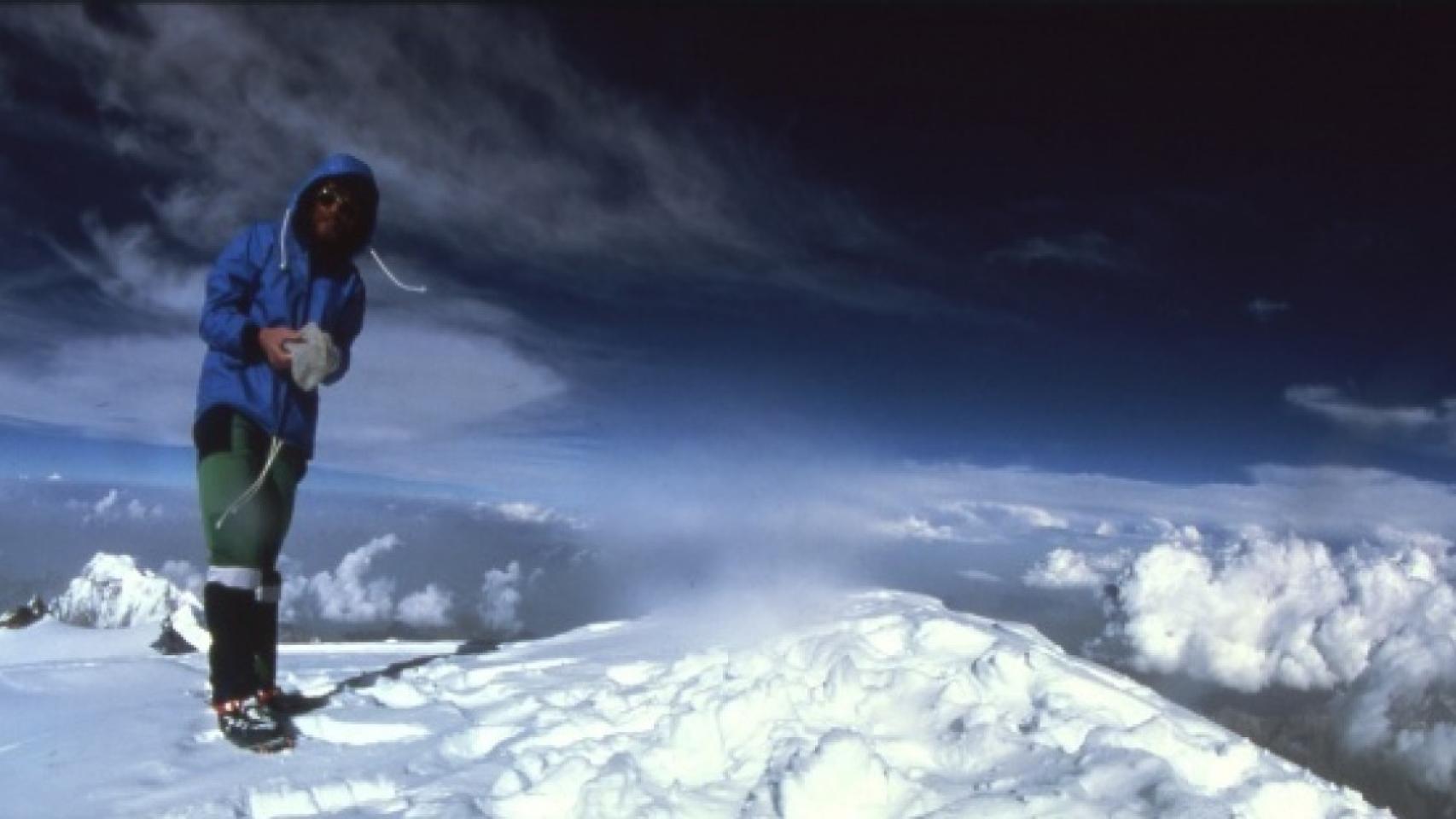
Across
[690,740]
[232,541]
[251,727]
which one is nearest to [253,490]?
[232,541]

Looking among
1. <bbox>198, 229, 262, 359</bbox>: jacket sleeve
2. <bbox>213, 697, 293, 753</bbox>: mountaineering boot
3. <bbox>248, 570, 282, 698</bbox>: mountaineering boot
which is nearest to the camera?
<bbox>213, 697, 293, 753</bbox>: mountaineering boot

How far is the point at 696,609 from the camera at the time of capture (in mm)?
9133

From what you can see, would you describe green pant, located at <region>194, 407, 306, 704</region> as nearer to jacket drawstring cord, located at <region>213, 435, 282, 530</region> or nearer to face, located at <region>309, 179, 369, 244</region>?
jacket drawstring cord, located at <region>213, 435, 282, 530</region>

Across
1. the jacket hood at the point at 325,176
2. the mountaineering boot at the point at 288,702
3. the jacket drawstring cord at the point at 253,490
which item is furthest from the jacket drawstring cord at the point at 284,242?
the mountaineering boot at the point at 288,702

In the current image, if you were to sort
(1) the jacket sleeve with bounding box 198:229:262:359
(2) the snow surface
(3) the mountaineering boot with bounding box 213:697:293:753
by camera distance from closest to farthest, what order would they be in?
(2) the snow surface < (3) the mountaineering boot with bounding box 213:697:293:753 < (1) the jacket sleeve with bounding box 198:229:262:359

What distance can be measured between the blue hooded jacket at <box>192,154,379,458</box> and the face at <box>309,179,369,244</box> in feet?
0.23

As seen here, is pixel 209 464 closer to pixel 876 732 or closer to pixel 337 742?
pixel 337 742

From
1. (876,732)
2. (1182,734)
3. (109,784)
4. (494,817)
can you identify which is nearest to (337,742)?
(109,784)

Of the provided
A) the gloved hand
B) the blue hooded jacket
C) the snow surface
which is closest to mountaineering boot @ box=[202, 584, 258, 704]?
the snow surface

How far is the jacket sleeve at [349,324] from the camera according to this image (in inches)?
203

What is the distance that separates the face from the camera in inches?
190

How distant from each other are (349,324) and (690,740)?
3579mm

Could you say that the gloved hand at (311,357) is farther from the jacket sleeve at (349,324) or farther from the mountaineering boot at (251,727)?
the mountaineering boot at (251,727)

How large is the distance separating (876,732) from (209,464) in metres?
4.28
